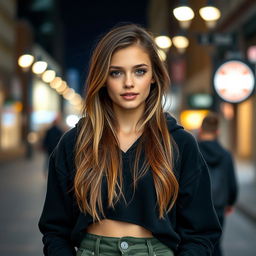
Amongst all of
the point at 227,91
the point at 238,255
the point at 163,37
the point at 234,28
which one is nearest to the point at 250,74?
the point at 227,91

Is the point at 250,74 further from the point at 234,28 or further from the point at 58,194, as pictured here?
the point at 234,28

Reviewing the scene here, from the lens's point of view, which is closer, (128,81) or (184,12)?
(128,81)

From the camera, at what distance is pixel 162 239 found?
2857 mm

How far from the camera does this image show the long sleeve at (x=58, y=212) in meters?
2.97

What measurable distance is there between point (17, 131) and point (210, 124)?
141ft

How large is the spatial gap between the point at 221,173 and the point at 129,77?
4.22m

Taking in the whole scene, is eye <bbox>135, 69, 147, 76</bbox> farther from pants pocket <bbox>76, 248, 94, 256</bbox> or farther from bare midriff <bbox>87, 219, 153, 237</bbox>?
pants pocket <bbox>76, 248, 94, 256</bbox>

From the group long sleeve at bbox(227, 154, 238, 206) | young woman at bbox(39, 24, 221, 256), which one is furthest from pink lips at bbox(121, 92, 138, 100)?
long sleeve at bbox(227, 154, 238, 206)

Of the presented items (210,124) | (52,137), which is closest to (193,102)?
(52,137)

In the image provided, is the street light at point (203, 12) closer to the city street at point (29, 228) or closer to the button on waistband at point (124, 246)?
the city street at point (29, 228)

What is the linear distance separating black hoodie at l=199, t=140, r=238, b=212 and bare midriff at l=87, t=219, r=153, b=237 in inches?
161

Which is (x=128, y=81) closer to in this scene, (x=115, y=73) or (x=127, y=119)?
(x=115, y=73)

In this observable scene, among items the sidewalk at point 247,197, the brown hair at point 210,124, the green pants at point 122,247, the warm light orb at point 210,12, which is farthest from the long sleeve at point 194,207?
the warm light orb at point 210,12

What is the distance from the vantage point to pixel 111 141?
9.71 ft
